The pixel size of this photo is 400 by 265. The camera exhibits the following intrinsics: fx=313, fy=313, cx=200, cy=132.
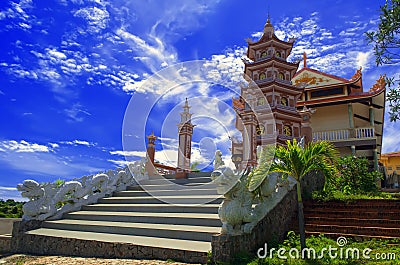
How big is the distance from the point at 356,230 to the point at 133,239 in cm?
414

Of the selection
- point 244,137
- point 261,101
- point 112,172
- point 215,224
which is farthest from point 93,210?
point 261,101

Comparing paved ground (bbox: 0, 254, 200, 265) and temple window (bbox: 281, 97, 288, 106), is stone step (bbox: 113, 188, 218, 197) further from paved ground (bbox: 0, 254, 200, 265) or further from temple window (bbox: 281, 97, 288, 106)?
temple window (bbox: 281, 97, 288, 106)

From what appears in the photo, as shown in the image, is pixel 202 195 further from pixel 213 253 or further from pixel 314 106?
pixel 314 106

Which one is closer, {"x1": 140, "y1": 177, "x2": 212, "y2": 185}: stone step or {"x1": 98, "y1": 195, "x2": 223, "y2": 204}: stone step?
{"x1": 98, "y1": 195, "x2": 223, "y2": 204}: stone step

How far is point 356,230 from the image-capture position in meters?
5.77

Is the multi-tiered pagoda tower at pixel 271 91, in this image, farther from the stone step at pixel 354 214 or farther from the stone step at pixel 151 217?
the stone step at pixel 151 217

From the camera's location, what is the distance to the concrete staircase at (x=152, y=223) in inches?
207

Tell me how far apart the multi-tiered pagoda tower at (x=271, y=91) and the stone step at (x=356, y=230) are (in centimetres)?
1007

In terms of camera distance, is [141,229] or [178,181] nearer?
[141,229]

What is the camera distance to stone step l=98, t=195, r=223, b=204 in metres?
7.24

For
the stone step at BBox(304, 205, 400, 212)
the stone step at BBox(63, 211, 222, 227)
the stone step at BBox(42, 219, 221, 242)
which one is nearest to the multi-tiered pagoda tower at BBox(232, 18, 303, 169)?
the stone step at BBox(304, 205, 400, 212)

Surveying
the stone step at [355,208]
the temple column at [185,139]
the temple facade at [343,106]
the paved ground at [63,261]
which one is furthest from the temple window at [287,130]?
the paved ground at [63,261]

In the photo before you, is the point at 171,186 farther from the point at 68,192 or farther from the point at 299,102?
the point at 299,102

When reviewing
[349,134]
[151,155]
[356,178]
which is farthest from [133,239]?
[349,134]
